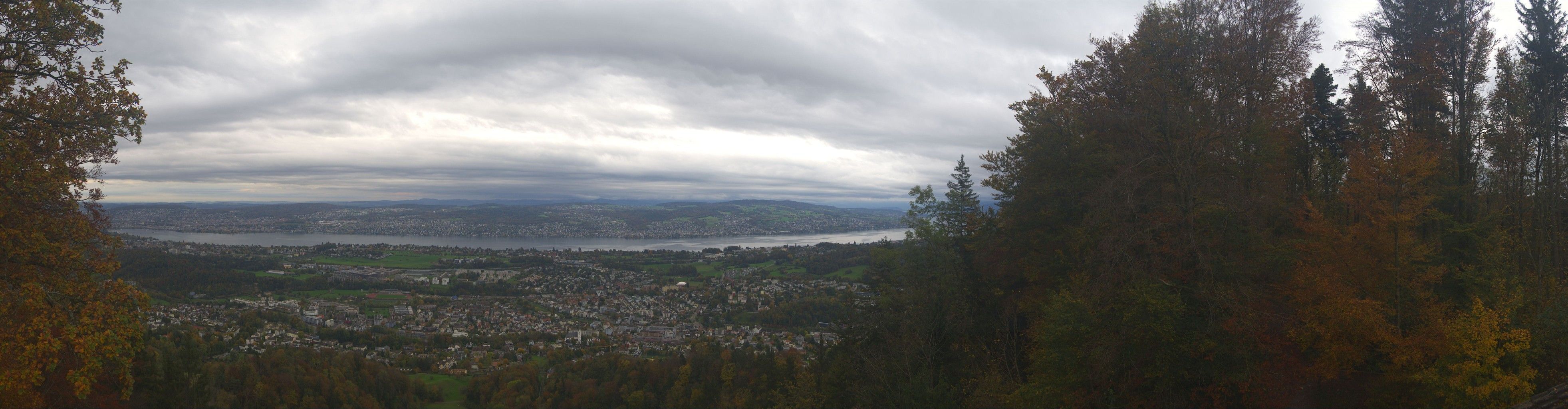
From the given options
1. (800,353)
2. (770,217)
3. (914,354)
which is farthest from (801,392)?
(770,217)

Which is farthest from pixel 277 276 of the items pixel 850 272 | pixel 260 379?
pixel 850 272

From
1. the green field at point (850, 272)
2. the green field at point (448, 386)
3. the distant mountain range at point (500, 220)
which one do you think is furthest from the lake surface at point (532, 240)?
the green field at point (448, 386)

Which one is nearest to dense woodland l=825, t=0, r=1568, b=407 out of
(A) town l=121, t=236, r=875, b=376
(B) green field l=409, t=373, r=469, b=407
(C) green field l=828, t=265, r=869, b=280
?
(A) town l=121, t=236, r=875, b=376

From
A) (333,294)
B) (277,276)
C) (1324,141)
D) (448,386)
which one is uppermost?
(1324,141)

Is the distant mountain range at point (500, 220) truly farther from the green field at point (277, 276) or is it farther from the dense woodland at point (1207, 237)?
the dense woodland at point (1207, 237)

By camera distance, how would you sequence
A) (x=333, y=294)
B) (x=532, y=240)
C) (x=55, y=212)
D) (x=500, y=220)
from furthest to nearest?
(x=500, y=220), (x=532, y=240), (x=333, y=294), (x=55, y=212)

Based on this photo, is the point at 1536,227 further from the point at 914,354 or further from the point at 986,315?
the point at 914,354

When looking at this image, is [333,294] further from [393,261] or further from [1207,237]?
[1207,237]
